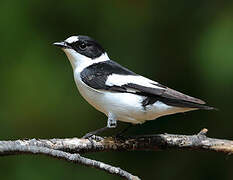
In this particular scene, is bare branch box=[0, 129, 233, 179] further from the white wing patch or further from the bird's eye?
the bird's eye

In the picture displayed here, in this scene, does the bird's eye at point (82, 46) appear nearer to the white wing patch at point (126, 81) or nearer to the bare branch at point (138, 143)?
the white wing patch at point (126, 81)

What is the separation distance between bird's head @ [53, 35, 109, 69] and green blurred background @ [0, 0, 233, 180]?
2.78ft

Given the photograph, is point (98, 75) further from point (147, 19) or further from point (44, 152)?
point (147, 19)

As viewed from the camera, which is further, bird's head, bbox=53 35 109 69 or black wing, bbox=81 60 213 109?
bird's head, bbox=53 35 109 69

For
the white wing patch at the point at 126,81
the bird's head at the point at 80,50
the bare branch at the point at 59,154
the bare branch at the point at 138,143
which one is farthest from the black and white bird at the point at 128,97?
the bare branch at the point at 59,154

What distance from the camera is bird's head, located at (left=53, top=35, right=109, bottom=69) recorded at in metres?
4.37

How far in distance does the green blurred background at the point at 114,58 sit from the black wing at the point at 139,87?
3.56 ft

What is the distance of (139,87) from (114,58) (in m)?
1.74


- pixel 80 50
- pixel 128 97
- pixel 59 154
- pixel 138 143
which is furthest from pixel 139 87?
pixel 59 154

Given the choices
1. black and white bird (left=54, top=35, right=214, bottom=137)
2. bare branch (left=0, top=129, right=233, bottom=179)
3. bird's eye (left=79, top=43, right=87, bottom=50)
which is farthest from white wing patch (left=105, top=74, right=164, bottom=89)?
bird's eye (left=79, top=43, right=87, bottom=50)

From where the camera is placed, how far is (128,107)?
387 centimetres

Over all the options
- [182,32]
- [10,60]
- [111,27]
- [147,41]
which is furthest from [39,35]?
[182,32]

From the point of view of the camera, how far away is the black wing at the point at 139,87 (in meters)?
3.75

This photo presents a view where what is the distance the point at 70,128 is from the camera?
5.36 metres
